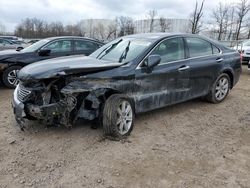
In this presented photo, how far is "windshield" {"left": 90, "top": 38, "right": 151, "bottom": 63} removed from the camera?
473cm

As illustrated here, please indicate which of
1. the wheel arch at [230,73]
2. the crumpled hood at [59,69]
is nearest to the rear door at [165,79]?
the crumpled hood at [59,69]

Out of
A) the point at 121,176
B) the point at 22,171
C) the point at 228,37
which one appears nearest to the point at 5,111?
the point at 22,171

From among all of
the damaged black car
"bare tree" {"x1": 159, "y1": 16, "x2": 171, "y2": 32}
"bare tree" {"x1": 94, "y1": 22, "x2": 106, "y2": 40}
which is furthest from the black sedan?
"bare tree" {"x1": 94, "y1": 22, "x2": 106, "y2": 40}

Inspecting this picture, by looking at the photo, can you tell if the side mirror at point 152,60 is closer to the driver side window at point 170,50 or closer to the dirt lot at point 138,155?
the driver side window at point 170,50

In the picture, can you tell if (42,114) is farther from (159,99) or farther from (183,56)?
(183,56)

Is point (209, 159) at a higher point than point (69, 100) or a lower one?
lower

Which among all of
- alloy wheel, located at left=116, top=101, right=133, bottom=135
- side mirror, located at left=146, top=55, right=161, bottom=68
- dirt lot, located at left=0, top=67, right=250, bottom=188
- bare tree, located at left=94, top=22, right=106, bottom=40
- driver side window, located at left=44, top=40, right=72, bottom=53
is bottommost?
dirt lot, located at left=0, top=67, right=250, bottom=188

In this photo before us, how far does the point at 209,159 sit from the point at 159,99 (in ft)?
4.83

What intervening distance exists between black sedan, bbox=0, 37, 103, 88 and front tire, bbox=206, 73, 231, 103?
4.24 metres

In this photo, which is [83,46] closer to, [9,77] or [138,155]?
[9,77]

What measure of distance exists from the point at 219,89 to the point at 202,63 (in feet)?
3.23

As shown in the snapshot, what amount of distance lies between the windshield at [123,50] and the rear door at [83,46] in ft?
10.7

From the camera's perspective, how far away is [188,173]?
3.36 meters

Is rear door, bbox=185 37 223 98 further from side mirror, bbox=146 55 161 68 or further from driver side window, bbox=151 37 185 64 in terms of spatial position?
side mirror, bbox=146 55 161 68
